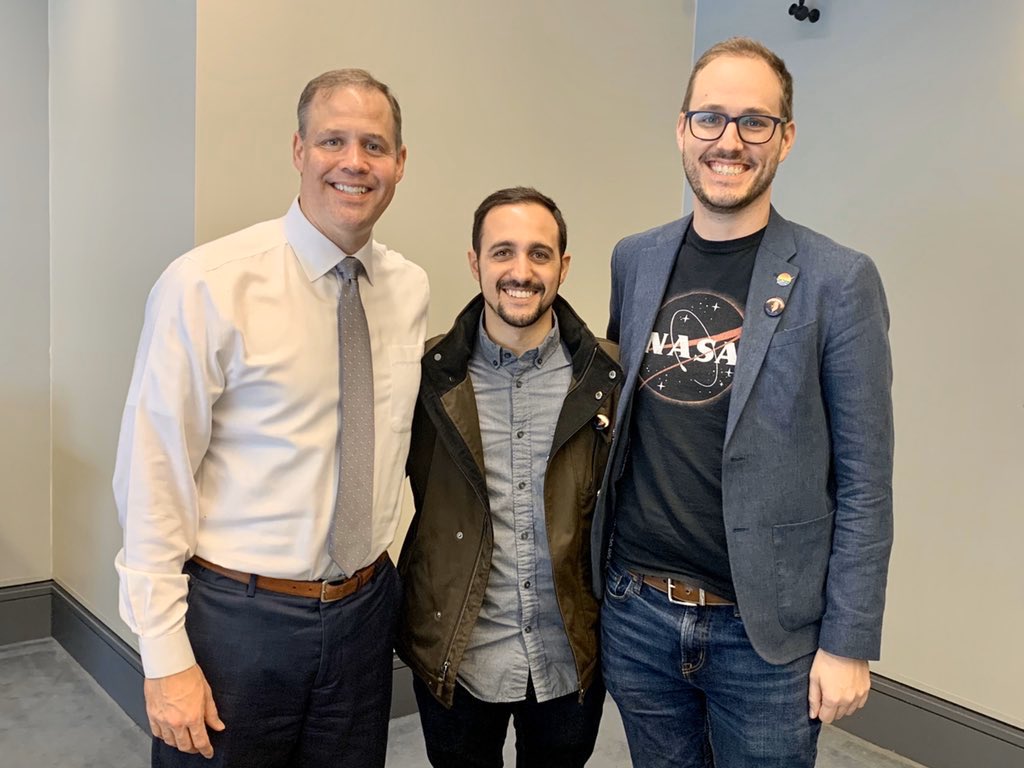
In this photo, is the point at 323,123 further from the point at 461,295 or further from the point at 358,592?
the point at 461,295

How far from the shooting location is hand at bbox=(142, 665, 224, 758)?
147 cm

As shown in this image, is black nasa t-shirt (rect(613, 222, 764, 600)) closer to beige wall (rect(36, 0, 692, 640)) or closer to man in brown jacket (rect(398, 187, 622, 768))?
man in brown jacket (rect(398, 187, 622, 768))

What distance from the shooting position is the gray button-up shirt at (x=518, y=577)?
1.73 meters

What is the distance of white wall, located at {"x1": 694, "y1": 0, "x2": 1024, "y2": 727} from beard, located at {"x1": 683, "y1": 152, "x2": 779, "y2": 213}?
1541mm

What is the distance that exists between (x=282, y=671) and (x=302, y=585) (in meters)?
0.15

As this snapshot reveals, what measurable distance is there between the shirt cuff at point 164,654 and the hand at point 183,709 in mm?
13

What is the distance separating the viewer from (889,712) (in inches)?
116

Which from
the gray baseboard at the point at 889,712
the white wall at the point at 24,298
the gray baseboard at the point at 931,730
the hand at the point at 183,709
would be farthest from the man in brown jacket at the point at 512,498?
the white wall at the point at 24,298

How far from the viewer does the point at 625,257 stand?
1837mm

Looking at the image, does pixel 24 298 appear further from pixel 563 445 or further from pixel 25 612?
pixel 563 445

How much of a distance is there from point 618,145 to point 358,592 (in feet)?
7.41

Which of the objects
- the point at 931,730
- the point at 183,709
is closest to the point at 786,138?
the point at 183,709

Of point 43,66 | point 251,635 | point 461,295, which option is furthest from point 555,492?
point 43,66

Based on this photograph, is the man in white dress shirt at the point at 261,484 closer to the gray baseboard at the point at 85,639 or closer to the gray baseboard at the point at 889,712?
the gray baseboard at the point at 85,639
